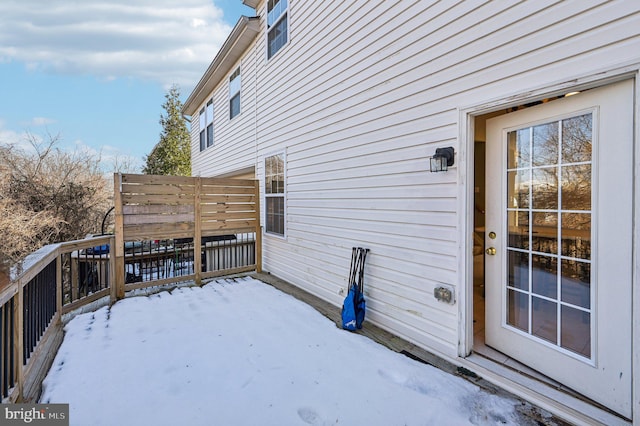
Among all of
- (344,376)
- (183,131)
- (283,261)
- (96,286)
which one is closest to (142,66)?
(183,131)

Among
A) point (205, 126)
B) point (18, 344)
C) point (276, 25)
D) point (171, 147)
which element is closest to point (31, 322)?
point (18, 344)

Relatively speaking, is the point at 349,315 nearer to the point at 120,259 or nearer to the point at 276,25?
the point at 120,259

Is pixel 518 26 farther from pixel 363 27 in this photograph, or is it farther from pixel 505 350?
pixel 505 350

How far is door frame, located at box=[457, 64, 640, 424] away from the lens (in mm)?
1618

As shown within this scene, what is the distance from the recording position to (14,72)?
13461 mm

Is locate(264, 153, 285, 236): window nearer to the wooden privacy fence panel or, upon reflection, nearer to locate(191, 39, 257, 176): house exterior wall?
the wooden privacy fence panel

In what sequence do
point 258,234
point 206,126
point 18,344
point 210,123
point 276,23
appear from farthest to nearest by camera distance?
point 206,126
point 210,123
point 258,234
point 276,23
point 18,344

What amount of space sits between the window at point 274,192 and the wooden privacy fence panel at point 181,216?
26 centimetres

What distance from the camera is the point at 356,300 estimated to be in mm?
3281

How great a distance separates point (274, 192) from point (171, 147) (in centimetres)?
1506

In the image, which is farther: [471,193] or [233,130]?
[233,130]

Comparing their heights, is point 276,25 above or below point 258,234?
above

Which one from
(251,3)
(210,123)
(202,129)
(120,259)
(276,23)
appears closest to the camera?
(120,259)

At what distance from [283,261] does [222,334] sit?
2.39m
